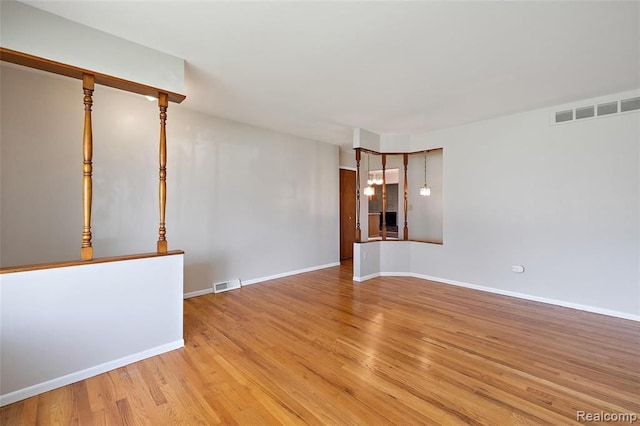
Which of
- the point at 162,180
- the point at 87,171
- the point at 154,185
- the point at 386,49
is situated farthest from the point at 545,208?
the point at 154,185

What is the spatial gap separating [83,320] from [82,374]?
16.7 inches

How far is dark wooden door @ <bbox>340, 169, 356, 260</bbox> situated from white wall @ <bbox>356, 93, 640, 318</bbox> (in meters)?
2.51

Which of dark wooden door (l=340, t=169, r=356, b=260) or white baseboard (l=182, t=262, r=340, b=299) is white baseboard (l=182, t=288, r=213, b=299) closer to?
white baseboard (l=182, t=262, r=340, b=299)

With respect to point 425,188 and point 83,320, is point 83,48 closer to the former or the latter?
point 83,320

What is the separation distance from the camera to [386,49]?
2529 millimetres

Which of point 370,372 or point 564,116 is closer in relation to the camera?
point 370,372

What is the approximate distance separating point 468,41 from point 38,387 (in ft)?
14.3

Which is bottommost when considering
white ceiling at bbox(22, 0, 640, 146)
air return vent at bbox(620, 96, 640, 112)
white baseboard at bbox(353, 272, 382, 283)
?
white baseboard at bbox(353, 272, 382, 283)

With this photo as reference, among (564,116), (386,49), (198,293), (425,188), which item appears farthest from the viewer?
(425,188)

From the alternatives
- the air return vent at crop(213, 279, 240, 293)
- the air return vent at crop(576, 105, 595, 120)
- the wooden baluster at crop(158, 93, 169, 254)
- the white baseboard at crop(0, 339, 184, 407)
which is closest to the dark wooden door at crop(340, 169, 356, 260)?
the air return vent at crop(213, 279, 240, 293)

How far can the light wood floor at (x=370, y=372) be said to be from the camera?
183cm

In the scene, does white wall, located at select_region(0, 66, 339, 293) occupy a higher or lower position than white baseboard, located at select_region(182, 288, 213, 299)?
higher

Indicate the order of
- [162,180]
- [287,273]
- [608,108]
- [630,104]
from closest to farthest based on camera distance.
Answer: [162,180] → [630,104] → [608,108] → [287,273]

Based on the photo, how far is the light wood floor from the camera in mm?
1828
